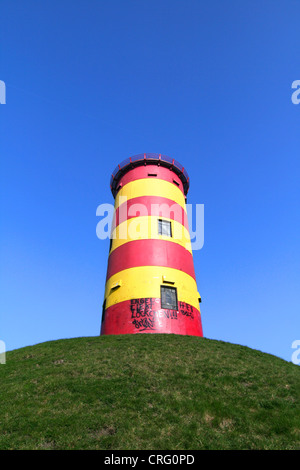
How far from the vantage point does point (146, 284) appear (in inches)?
827

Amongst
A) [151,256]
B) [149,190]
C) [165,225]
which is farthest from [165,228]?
[149,190]

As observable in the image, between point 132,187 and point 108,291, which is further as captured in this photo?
point 132,187

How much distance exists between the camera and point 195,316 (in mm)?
21781

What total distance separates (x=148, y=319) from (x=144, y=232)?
6.85 meters

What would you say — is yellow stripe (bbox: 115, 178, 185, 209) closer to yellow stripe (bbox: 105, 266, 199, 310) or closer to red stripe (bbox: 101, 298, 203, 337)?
yellow stripe (bbox: 105, 266, 199, 310)

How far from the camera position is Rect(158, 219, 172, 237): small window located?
78.7ft

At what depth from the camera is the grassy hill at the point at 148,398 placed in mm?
8836

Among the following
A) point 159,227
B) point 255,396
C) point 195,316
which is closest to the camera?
point 255,396

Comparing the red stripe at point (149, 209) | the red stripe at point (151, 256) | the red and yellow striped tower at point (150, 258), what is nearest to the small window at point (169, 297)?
the red and yellow striped tower at point (150, 258)

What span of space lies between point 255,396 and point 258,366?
12.0 feet

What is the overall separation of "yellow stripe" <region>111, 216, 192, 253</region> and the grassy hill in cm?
875
